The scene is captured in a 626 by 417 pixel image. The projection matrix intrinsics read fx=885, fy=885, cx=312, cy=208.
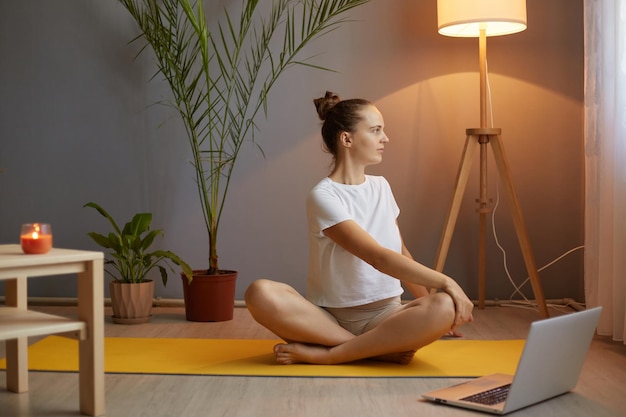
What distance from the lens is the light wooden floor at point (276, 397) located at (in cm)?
237

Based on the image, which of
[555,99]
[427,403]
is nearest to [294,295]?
[427,403]

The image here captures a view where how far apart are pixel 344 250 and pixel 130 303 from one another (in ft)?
4.09

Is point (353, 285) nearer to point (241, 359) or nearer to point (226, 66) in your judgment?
point (241, 359)

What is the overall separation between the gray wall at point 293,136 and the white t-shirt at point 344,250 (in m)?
1.23

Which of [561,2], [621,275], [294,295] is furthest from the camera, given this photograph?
[561,2]

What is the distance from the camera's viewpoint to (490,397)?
245 centimetres

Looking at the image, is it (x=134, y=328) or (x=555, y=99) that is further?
(x=555, y=99)

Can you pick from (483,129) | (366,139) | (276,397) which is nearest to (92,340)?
(276,397)

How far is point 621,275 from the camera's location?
329cm

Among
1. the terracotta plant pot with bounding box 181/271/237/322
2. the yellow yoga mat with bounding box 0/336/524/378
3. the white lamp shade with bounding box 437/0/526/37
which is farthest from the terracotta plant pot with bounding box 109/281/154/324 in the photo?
the white lamp shade with bounding box 437/0/526/37

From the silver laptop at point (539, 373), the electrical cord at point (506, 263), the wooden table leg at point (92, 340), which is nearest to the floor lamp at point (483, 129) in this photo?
the electrical cord at point (506, 263)

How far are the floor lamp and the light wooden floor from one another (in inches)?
A: 32.7

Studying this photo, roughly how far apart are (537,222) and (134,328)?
76.2 inches

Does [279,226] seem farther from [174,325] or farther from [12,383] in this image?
[12,383]
